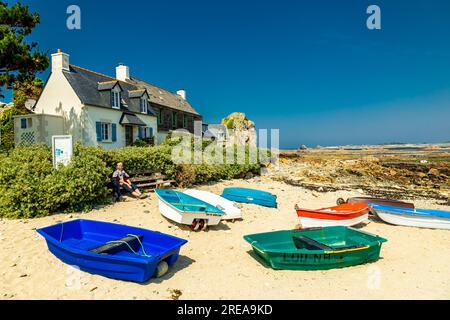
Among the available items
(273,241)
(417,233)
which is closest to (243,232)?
(273,241)

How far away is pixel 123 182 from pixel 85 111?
1159 centimetres

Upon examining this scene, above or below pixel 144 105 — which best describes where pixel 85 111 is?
below

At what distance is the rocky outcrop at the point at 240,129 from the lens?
4288cm

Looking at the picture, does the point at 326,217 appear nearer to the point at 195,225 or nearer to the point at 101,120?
the point at 195,225

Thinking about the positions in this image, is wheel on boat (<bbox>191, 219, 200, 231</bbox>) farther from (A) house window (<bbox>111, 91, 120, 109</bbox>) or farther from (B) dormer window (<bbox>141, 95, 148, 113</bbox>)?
(B) dormer window (<bbox>141, 95, 148, 113</bbox>)

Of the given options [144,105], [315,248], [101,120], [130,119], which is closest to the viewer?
[315,248]

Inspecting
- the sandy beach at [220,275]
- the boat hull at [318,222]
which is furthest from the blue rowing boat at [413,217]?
the boat hull at [318,222]

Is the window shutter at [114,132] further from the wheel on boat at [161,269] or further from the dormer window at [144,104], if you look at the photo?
the wheel on boat at [161,269]

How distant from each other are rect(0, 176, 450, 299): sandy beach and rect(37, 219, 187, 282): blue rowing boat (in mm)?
243

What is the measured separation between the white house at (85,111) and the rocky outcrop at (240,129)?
16.9 m

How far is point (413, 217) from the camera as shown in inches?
470

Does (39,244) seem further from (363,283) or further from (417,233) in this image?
(417,233)

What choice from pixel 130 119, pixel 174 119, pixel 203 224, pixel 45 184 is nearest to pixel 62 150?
pixel 45 184
